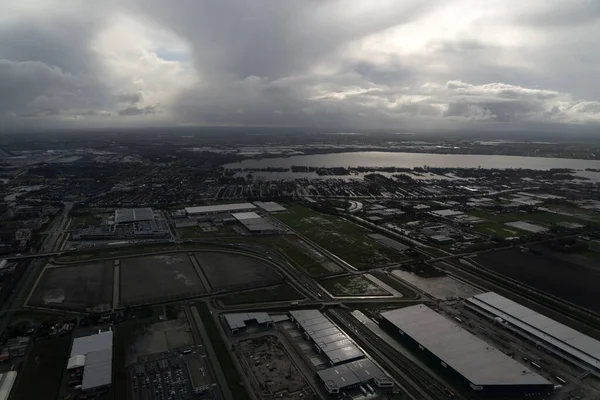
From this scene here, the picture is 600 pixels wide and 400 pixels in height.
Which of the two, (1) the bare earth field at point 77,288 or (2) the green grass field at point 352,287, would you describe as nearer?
(1) the bare earth field at point 77,288

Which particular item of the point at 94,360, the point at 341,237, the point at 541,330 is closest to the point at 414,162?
the point at 341,237

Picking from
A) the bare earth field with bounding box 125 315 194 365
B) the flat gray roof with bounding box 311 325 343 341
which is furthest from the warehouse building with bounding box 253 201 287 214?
the flat gray roof with bounding box 311 325 343 341

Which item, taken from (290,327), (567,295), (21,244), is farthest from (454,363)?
(21,244)

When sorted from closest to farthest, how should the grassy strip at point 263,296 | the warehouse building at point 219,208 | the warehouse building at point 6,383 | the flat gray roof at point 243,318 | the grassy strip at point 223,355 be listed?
1. the warehouse building at point 6,383
2. the grassy strip at point 223,355
3. the flat gray roof at point 243,318
4. the grassy strip at point 263,296
5. the warehouse building at point 219,208

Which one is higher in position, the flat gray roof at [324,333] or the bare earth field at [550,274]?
the bare earth field at [550,274]

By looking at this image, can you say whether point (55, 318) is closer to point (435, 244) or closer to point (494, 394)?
point (494, 394)

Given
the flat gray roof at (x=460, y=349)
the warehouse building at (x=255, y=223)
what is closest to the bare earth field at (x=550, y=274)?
the flat gray roof at (x=460, y=349)

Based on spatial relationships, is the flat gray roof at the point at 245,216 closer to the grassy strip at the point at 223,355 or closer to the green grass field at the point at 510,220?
the grassy strip at the point at 223,355
